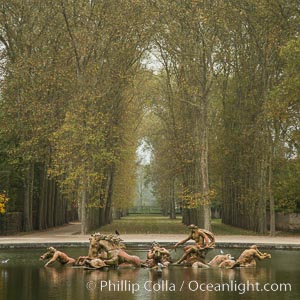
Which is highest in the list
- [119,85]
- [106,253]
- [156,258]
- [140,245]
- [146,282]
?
[119,85]

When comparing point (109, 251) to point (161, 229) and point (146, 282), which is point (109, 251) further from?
point (161, 229)

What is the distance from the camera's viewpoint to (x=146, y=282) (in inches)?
685

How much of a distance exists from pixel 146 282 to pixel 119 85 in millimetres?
30286

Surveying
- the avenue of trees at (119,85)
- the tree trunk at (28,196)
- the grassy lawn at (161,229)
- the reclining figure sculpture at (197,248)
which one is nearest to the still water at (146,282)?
the reclining figure sculpture at (197,248)

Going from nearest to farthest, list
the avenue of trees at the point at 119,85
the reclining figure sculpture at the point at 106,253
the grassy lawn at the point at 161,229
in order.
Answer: the reclining figure sculpture at the point at 106,253, the avenue of trees at the point at 119,85, the grassy lawn at the point at 161,229

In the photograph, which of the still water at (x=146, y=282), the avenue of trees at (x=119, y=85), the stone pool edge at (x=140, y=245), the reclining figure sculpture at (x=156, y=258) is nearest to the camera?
the still water at (x=146, y=282)

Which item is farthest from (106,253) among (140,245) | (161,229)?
(161,229)

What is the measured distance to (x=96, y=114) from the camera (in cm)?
4175

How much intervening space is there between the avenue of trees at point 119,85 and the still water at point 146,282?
61.7 feet

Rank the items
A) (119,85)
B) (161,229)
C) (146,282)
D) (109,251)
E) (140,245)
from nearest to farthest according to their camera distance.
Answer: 1. (146,282)
2. (109,251)
3. (140,245)
4. (119,85)
5. (161,229)

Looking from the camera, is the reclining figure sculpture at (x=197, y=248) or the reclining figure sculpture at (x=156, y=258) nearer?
the reclining figure sculpture at (x=156, y=258)

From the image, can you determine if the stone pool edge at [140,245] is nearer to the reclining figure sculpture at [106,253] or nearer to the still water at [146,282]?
the still water at [146,282]

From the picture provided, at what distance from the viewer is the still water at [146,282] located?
1517 centimetres

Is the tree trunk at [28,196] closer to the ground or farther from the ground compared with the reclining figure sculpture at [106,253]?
farther from the ground
